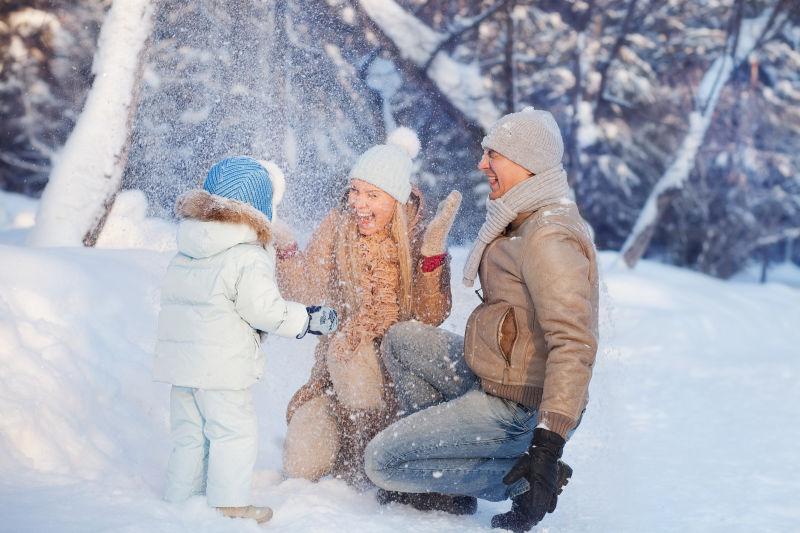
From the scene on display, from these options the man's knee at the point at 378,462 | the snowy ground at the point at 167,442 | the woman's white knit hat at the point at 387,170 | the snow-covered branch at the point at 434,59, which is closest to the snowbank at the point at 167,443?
the snowy ground at the point at 167,442

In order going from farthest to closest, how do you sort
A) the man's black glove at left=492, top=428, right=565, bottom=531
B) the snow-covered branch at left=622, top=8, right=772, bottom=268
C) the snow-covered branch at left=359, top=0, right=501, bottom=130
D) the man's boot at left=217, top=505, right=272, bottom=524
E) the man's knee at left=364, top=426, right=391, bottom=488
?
the snow-covered branch at left=622, top=8, right=772, bottom=268 → the snow-covered branch at left=359, top=0, right=501, bottom=130 → the man's knee at left=364, top=426, right=391, bottom=488 → the man's boot at left=217, top=505, right=272, bottom=524 → the man's black glove at left=492, top=428, right=565, bottom=531

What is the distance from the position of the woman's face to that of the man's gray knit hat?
574 mm

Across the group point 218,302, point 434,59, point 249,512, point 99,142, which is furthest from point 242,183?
point 434,59

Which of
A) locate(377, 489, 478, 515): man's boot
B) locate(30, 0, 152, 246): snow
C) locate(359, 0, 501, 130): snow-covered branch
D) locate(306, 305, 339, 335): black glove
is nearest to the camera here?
locate(306, 305, 339, 335): black glove

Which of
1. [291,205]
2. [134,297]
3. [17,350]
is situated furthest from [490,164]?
[291,205]

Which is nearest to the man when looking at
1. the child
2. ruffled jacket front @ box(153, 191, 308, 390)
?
the child

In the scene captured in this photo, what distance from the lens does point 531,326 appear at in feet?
9.95

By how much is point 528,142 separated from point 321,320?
3.29 feet

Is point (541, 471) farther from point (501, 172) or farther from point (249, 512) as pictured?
point (501, 172)

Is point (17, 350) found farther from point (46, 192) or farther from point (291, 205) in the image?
point (291, 205)

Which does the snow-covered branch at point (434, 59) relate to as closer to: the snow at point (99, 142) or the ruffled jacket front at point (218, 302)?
the snow at point (99, 142)

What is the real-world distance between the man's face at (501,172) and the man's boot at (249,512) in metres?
1.41

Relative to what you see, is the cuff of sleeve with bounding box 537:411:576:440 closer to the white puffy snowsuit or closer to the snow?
the white puffy snowsuit

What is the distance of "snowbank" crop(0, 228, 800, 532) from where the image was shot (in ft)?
9.93
